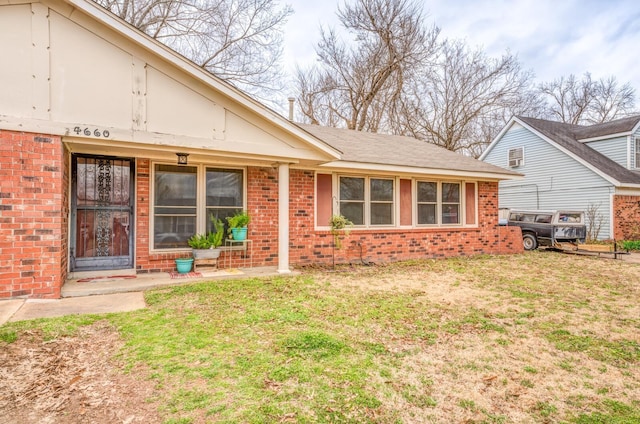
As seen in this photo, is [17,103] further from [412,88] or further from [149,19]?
[412,88]

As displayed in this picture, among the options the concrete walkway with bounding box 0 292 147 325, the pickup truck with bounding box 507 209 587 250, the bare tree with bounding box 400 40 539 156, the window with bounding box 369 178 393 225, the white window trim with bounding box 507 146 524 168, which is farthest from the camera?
the bare tree with bounding box 400 40 539 156

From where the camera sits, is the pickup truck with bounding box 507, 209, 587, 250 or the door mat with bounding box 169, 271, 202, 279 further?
the pickup truck with bounding box 507, 209, 587, 250

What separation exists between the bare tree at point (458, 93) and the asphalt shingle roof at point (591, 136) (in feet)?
14.3

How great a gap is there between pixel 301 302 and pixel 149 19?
1441cm

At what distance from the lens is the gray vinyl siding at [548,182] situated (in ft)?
46.8

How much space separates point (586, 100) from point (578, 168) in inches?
766

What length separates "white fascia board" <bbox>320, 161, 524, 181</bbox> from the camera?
8.50m

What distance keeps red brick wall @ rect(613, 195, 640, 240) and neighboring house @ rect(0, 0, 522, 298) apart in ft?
23.3

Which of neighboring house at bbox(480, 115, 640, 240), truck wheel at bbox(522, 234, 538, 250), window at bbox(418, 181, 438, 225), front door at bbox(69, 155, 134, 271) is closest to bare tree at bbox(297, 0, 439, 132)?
neighboring house at bbox(480, 115, 640, 240)

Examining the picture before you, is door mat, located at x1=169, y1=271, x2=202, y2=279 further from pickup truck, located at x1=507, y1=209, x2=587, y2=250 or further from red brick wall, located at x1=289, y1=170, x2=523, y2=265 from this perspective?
pickup truck, located at x1=507, y1=209, x2=587, y2=250

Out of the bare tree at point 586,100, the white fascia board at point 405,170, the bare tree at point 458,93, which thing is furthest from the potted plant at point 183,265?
the bare tree at point 586,100

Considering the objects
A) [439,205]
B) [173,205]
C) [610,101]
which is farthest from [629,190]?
[610,101]

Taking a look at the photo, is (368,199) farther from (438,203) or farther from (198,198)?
(198,198)

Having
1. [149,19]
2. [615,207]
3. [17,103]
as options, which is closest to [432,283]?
[17,103]
